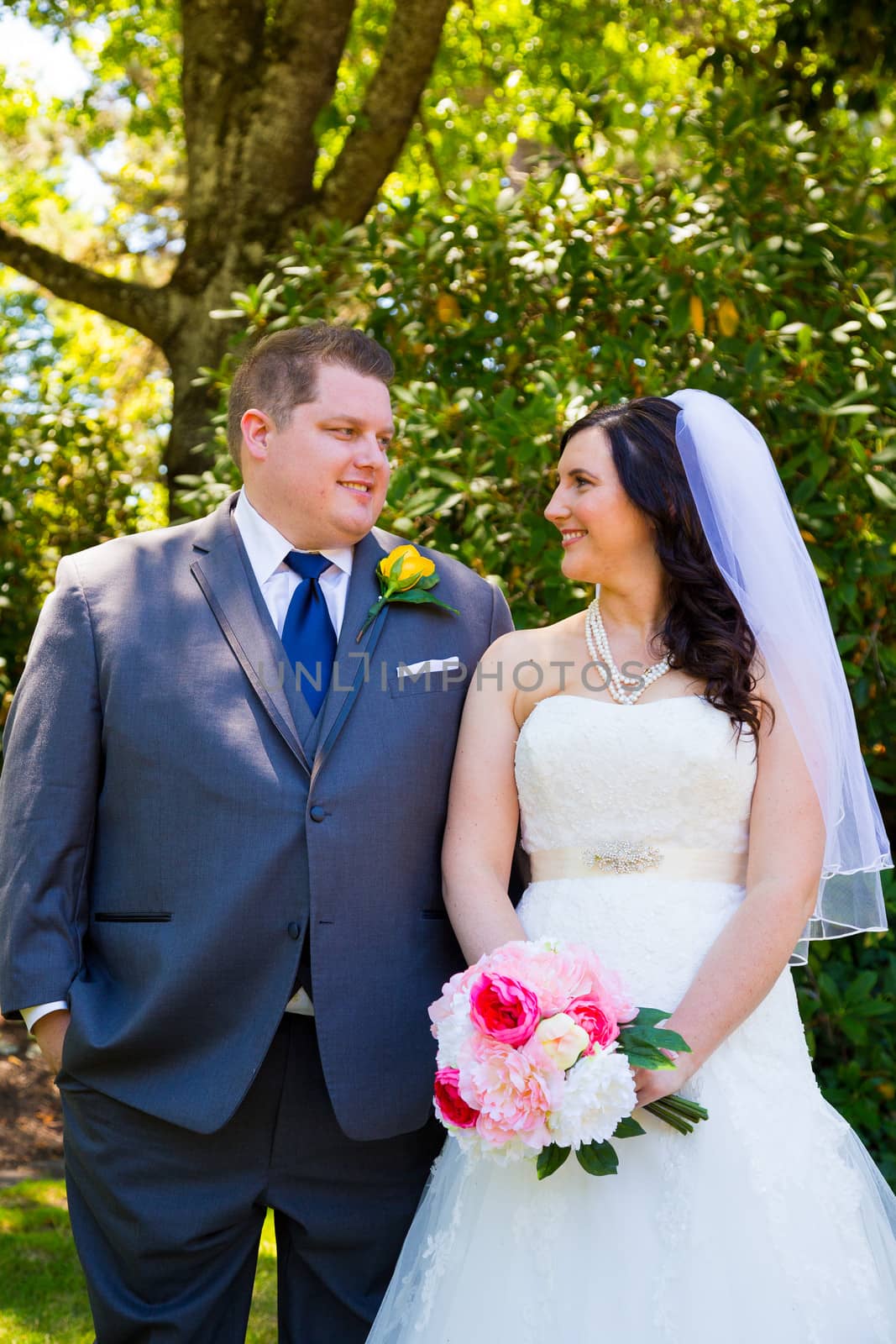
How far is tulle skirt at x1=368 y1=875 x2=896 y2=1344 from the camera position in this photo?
2252mm

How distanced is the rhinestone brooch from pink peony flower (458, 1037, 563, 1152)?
24.2 inches

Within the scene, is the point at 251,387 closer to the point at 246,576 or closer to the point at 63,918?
the point at 246,576

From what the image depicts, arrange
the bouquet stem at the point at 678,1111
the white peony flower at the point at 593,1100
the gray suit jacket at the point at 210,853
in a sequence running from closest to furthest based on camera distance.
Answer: the white peony flower at the point at 593,1100, the bouquet stem at the point at 678,1111, the gray suit jacket at the point at 210,853

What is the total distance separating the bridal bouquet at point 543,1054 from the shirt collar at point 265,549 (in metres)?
1.02

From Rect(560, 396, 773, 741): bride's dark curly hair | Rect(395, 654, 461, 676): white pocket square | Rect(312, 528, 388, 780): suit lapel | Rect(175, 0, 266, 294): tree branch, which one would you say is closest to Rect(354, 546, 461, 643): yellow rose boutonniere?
Rect(312, 528, 388, 780): suit lapel

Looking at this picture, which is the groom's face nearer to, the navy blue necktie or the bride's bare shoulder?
the navy blue necktie

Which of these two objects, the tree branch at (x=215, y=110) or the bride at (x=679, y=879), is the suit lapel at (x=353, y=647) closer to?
the bride at (x=679, y=879)

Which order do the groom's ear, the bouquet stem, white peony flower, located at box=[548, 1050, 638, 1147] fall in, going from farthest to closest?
1. the groom's ear
2. the bouquet stem
3. white peony flower, located at box=[548, 1050, 638, 1147]

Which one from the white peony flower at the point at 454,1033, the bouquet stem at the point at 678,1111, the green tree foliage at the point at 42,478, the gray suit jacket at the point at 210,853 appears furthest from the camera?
the green tree foliage at the point at 42,478

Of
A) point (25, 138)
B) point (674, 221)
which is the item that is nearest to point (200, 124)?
point (674, 221)

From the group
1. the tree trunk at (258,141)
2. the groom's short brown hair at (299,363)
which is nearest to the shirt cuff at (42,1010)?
→ the groom's short brown hair at (299,363)

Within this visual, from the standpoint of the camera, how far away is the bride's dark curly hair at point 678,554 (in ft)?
8.91

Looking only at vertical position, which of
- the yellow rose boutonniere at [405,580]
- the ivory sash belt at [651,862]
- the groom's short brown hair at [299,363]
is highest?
the groom's short brown hair at [299,363]

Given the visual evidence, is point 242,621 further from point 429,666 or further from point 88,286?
point 88,286
